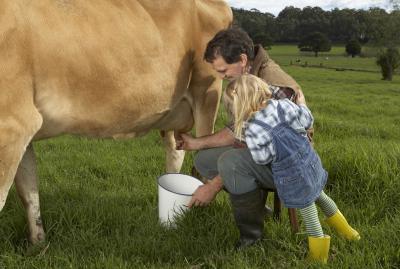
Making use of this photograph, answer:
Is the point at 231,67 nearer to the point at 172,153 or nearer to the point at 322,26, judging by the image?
the point at 172,153

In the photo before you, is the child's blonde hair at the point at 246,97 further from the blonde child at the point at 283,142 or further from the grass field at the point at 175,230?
the grass field at the point at 175,230

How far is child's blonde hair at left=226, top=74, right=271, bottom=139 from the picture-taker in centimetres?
267

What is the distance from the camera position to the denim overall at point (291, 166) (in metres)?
2.70

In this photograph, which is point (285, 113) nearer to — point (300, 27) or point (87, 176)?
point (87, 176)

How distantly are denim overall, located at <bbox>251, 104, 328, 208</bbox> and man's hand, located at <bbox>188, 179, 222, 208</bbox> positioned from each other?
1.43 feet

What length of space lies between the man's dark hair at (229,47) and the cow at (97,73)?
417mm

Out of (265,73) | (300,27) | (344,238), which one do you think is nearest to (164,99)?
(265,73)

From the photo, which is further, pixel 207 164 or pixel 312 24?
pixel 312 24

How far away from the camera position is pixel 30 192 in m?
3.33

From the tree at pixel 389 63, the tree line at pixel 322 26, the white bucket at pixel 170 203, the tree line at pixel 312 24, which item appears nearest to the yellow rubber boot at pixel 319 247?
the white bucket at pixel 170 203

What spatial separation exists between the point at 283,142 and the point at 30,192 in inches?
66.3

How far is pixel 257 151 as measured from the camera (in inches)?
106

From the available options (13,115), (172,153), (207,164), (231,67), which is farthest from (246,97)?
(172,153)

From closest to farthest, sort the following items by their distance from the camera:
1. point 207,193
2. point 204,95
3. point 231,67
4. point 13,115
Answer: point 13,115 < point 231,67 < point 207,193 < point 204,95
